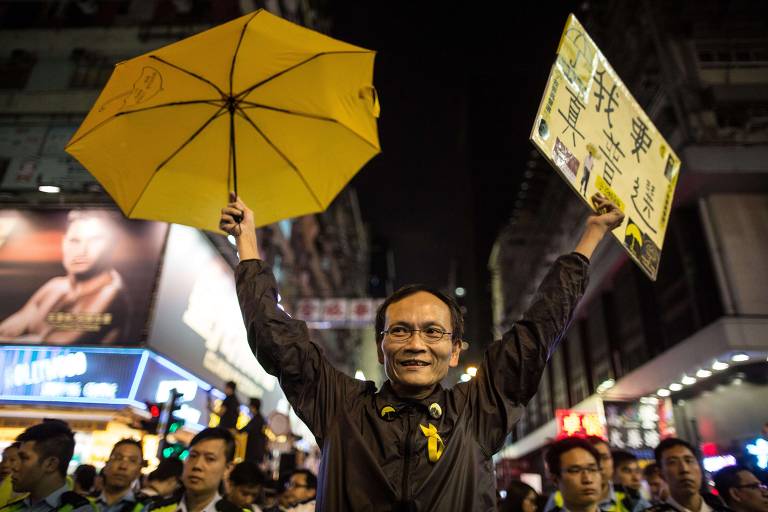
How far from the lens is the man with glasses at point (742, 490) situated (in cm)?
446

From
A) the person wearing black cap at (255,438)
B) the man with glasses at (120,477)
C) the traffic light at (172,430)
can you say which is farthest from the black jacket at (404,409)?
the person wearing black cap at (255,438)

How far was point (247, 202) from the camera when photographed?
3.49 meters

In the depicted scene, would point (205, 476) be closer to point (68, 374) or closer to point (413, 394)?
point (413, 394)

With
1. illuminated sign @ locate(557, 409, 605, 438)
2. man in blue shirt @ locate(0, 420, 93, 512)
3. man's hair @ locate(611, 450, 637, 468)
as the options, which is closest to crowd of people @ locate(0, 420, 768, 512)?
man in blue shirt @ locate(0, 420, 93, 512)

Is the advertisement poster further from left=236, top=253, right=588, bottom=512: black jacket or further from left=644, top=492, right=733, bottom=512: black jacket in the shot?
left=236, top=253, right=588, bottom=512: black jacket

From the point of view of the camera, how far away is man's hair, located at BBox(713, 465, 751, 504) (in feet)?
15.2

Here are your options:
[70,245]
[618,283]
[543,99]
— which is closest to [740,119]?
[618,283]

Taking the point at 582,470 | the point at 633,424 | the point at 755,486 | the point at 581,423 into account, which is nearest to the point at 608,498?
the point at 755,486

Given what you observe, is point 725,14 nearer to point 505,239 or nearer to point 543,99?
point 543,99

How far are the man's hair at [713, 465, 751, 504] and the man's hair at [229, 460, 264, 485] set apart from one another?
463 cm

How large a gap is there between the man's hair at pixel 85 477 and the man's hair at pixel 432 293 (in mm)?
6812

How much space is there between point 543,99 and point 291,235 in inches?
897

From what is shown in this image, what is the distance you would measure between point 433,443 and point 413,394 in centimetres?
23

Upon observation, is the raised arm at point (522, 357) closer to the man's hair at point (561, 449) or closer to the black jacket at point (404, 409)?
the black jacket at point (404, 409)
